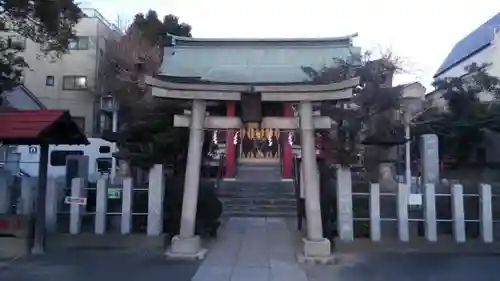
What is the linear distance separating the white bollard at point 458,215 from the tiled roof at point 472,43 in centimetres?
2382

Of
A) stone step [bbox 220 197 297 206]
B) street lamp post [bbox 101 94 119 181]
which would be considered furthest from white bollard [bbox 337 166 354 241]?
street lamp post [bbox 101 94 119 181]

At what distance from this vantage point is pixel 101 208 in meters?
11.8

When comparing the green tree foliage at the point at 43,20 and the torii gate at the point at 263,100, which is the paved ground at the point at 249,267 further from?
the green tree foliage at the point at 43,20

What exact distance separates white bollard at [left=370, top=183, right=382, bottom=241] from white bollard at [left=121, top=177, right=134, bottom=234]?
5.75 meters

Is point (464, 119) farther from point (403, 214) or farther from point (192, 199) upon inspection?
point (192, 199)

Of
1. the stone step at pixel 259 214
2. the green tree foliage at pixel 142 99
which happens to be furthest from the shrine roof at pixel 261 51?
the stone step at pixel 259 214

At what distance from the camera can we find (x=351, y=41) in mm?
25359

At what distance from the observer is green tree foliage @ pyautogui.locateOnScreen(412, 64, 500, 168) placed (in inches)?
711

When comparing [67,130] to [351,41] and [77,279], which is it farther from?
[351,41]

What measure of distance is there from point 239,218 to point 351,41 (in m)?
12.6

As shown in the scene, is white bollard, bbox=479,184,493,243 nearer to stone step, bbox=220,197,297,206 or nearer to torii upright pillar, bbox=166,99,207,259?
torii upright pillar, bbox=166,99,207,259

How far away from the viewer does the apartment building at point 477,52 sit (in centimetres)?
3060

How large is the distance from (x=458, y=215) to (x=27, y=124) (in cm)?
988

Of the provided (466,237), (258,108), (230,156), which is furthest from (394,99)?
(230,156)
